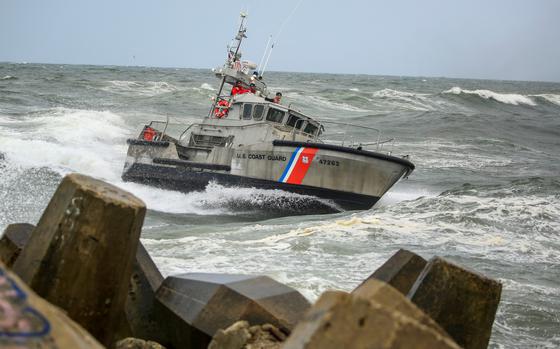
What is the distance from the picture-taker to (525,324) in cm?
573

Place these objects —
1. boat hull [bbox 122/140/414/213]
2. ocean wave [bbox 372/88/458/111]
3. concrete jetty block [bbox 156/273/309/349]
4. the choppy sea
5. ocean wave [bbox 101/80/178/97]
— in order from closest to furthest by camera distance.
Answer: concrete jetty block [bbox 156/273/309/349], the choppy sea, boat hull [bbox 122/140/414/213], ocean wave [bbox 101/80/178/97], ocean wave [bbox 372/88/458/111]

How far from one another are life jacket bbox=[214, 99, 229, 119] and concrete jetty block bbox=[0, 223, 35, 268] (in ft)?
36.6

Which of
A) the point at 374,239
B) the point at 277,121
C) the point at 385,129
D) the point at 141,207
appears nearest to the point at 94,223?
the point at 141,207

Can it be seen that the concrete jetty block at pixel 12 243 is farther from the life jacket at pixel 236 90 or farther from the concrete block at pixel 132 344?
the life jacket at pixel 236 90

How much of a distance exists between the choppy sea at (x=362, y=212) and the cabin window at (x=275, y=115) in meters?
Answer: 1.54

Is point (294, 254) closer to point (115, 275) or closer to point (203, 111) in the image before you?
point (115, 275)

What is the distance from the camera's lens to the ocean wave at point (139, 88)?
4047 cm

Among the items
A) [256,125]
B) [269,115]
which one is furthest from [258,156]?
[269,115]

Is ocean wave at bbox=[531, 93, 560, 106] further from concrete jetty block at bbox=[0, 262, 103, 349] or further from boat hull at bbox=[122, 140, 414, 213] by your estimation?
concrete jetty block at bbox=[0, 262, 103, 349]

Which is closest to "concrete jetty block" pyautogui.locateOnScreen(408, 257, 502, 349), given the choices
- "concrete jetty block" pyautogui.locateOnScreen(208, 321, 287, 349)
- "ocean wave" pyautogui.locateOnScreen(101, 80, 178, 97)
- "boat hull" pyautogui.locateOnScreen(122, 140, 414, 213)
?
"concrete jetty block" pyautogui.locateOnScreen(208, 321, 287, 349)

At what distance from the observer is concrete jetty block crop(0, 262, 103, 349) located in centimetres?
185

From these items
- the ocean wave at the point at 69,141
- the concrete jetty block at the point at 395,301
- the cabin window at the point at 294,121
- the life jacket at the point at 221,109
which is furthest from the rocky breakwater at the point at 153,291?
the ocean wave at the point at 69,141

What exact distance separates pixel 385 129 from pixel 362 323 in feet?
88.9

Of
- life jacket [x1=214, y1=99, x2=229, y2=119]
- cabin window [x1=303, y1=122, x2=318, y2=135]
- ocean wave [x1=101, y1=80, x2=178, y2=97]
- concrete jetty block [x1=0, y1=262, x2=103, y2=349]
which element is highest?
concrete jetty block [x1=0, y1=262, x2=103, y2=349]
